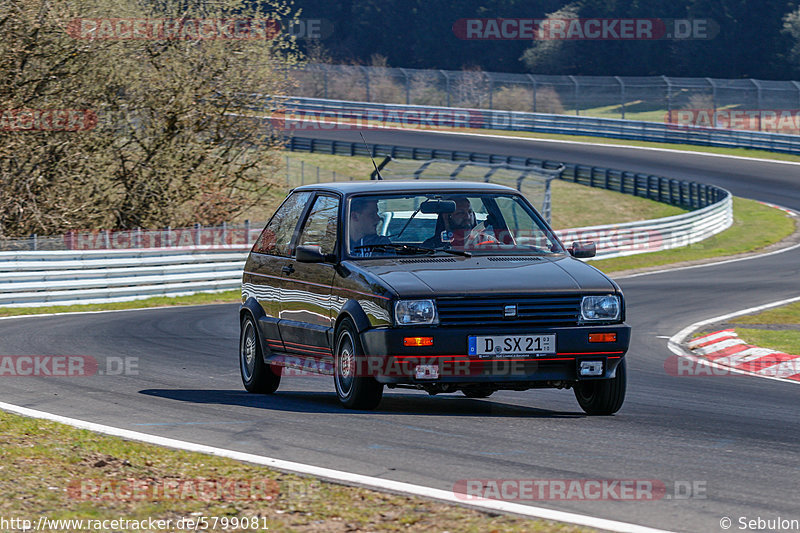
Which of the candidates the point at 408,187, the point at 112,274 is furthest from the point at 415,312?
the point at 112,274

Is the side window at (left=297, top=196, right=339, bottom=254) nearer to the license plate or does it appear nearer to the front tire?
the front tire

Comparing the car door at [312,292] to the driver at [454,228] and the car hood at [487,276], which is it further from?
the driver at [454,228]

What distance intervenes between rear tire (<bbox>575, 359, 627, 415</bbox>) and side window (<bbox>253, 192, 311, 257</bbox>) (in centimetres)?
284

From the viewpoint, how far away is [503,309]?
8.05m

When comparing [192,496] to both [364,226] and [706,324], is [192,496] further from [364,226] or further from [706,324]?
[706,324]

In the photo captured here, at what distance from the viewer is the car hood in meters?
8.07

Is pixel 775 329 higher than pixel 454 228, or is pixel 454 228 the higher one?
pixel 454 228

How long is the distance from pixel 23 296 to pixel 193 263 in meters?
3.88

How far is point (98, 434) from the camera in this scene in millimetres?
7531
